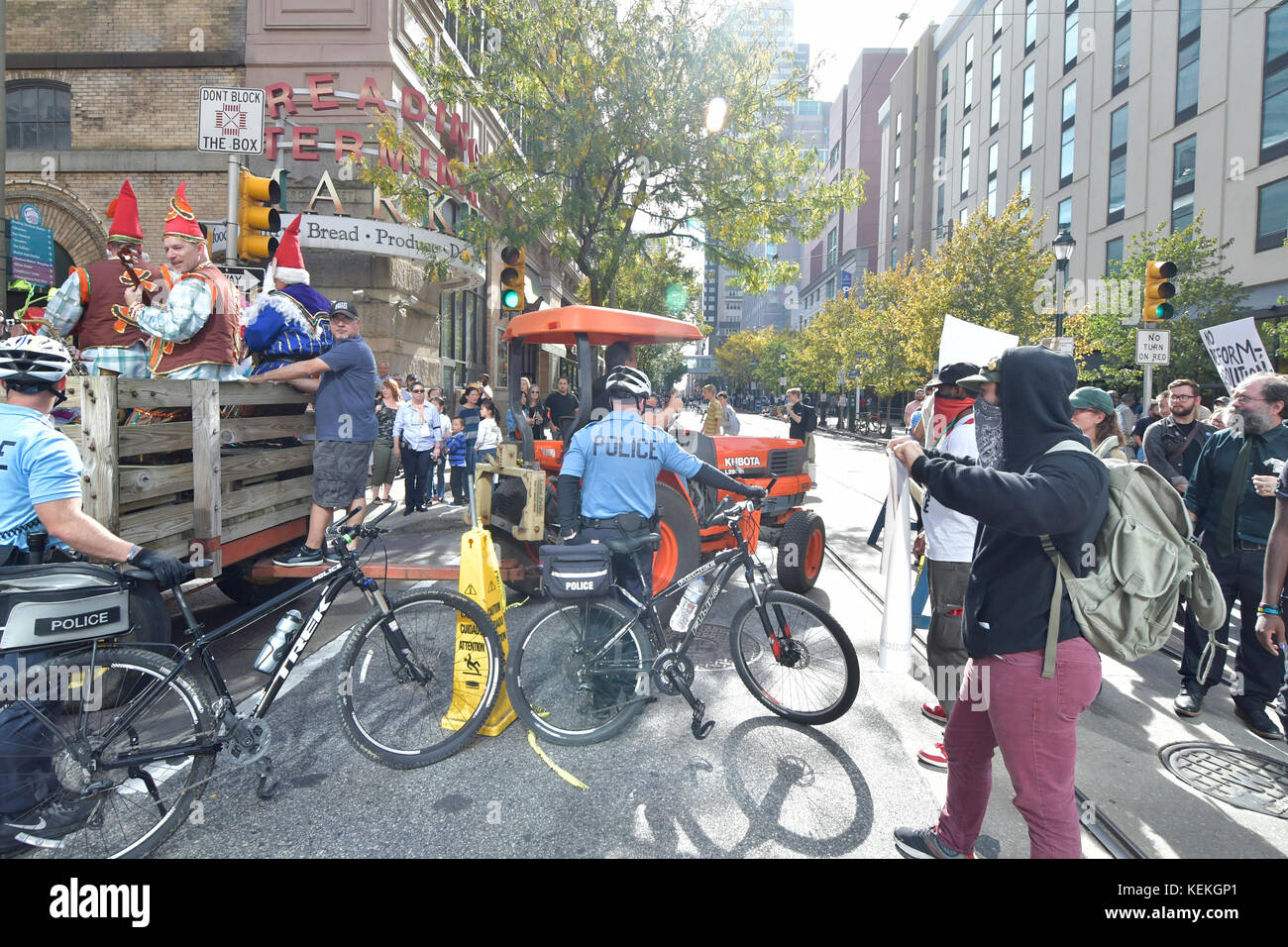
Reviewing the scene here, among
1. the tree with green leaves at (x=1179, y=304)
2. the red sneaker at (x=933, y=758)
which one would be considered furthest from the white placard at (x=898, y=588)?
the tree with green leaves at (x=1179, y=304)

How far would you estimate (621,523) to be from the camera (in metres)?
4.21

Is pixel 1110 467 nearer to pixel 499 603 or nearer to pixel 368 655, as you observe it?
pixel 499 603

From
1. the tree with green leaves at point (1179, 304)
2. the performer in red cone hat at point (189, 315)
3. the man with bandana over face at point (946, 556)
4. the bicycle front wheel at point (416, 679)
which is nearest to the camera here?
the bicycle front wheel at point (416, 679)

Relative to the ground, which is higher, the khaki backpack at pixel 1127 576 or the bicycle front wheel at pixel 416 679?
the khaki backpack at pixel 1127 576

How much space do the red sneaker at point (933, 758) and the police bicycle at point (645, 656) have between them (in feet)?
1.46

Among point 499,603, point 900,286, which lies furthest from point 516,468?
point 900,286

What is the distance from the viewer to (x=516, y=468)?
5.72 m

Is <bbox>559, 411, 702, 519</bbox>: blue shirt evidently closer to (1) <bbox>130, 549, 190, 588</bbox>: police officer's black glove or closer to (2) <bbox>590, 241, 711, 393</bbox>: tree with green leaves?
(1) <bbox>130, 549, 190, 588</bbox>: police officer's black glove

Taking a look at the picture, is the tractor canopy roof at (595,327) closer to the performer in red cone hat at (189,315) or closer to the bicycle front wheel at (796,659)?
the performer in red cone hat at (189,315)

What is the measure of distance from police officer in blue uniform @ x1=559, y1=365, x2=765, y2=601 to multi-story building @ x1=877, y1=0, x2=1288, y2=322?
959 inches

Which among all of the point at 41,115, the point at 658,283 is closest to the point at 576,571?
the point at 41,115

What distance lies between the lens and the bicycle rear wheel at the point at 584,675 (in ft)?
12.9

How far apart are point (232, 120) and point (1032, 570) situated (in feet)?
27.7
